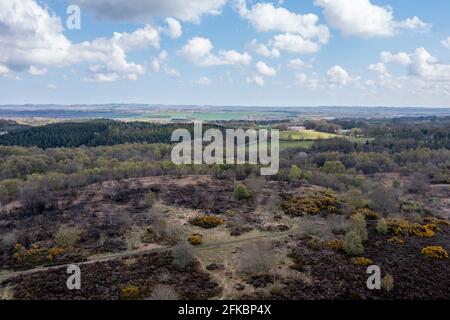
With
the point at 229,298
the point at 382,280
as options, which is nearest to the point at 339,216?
the point at 382,280

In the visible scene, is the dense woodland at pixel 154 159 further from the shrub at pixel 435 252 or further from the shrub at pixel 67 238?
the shrub at pixel 435 252

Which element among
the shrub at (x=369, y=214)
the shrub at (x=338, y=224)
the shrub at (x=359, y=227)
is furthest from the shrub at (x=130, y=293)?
the shrub at (x=369, y=214)

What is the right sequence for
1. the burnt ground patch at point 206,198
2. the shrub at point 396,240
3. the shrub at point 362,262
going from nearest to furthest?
1. the shrub at point 362,262
2. the shrub at point 396,240
3. the burnt ground patch at point 206,198

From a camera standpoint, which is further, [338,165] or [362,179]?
[338,165]

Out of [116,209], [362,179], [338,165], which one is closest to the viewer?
[116,209]

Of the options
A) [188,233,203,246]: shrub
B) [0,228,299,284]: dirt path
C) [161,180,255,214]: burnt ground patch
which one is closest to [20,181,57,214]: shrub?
[161,180,255,214]: burnt ground patch

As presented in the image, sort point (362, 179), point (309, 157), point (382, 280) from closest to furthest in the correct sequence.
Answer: point (382, 280), point (362, 179), point (309, 157)
